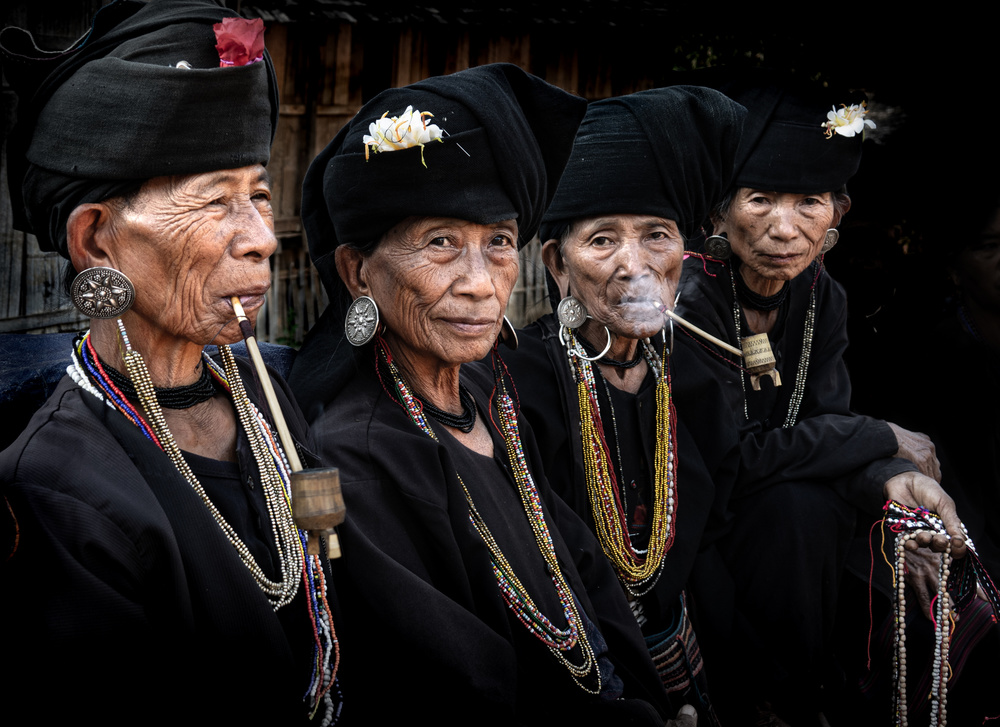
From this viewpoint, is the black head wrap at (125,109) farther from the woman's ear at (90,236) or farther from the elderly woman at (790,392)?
the elderly woman at (790,392)

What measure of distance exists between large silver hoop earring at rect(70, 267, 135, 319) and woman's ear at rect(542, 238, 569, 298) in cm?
178

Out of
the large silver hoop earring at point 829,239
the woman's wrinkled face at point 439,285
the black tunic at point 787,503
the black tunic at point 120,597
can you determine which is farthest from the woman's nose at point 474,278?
the large silver hoop earring at point 829,239

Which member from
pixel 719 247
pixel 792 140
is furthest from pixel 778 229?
pixel 792 140

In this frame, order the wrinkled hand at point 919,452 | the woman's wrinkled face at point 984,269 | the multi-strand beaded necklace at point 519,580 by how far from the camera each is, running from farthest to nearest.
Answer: the woman's wrinkled face at point 984,269, the wrinkled hand at point 919,452, the multi-strand beaded necklace at point 519,580

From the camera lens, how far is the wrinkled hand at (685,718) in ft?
9.77

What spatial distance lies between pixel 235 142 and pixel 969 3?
5371mm

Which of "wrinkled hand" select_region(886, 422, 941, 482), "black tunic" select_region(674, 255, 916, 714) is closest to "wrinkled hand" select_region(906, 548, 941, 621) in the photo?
"black tunic" select_region(674, 255, 916, 714)

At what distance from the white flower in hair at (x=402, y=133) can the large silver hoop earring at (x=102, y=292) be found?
0.77 metres

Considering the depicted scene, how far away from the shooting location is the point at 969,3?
5.57m

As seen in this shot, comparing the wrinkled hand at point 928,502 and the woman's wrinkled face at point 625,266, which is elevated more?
the woman's wrinkled face at point 625,266

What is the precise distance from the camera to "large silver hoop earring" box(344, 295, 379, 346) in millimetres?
2406

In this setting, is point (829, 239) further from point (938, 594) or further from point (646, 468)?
point (938, 594)

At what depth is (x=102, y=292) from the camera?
1.83m

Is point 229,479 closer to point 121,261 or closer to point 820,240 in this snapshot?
point 121,261
